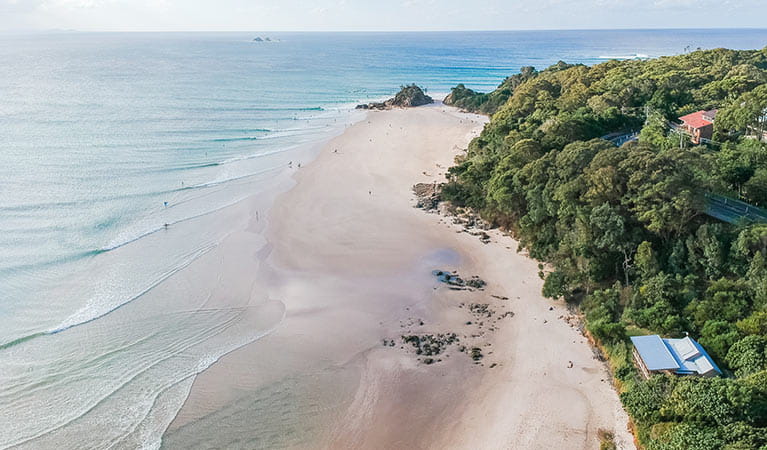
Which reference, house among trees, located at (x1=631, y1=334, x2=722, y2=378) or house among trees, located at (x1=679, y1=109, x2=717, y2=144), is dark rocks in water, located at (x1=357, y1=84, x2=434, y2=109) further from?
house among trees, located at (x1=631, y1=334, x2=722, y2=378)

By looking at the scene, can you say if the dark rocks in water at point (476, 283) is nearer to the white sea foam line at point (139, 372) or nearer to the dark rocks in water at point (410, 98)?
the white sea foam line at point (139, 372)

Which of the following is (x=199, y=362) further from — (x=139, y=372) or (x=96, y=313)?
(x=96, y=313)

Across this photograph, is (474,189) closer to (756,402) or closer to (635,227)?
(635,227)

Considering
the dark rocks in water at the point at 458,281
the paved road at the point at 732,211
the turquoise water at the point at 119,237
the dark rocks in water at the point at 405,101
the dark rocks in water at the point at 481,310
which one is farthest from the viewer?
the dark rocks in water at the point at 405,101

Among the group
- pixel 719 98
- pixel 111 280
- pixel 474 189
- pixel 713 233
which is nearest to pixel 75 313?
pixel 111 280

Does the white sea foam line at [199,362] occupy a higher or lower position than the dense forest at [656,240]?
lower

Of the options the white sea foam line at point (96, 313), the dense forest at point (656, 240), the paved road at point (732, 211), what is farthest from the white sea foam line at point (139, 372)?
the paved road at point (732, 211)

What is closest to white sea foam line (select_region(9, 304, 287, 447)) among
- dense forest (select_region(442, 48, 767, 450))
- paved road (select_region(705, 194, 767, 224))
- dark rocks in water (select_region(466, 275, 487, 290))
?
dark rocks in water (select_region(466, 275, 487, 290))
